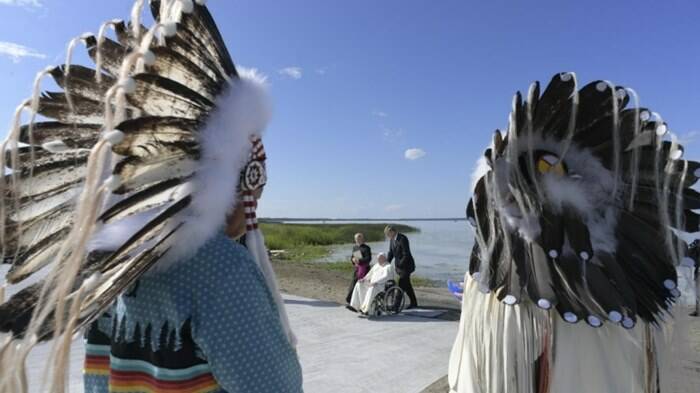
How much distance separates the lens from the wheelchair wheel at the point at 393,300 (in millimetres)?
7234

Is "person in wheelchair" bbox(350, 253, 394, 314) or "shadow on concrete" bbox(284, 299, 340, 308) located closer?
"person in wheelchair" bbox(350, 253, 394, 314)

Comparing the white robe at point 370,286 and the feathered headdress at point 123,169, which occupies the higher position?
the feathered headdress at point 123,169

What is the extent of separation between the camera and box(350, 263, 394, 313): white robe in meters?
7.11

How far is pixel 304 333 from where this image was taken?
592 cm

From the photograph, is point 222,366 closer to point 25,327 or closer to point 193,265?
point 193,265

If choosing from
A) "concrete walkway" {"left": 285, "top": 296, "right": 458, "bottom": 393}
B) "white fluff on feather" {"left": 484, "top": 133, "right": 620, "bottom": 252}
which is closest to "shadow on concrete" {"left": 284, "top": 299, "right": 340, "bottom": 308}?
"concrete walkway" {"left": 285, "top": 296, "right": 458, "bottom": 393}

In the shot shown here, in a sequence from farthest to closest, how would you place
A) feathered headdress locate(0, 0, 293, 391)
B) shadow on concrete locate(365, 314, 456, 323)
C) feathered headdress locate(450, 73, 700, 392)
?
shadow on concrete locate(365, 314, 456, 323)
feathered headdress locate(450, 73, 700, 392)
feathered headdress locate(0, 0, 293, 391)

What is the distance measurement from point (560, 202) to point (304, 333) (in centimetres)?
465

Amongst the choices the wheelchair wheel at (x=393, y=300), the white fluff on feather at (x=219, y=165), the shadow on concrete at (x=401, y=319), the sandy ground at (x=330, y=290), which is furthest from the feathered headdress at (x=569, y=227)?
the sandy ground at (x=330, y=290)

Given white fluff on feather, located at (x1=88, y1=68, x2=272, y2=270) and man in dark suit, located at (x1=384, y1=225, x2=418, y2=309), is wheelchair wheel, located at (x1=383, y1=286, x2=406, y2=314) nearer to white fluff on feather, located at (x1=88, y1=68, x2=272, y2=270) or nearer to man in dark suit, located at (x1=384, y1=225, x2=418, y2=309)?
man in dark suit, located at (x1=384, y1=225, x2=418, y2=309)

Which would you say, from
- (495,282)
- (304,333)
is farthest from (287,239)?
(495,282)

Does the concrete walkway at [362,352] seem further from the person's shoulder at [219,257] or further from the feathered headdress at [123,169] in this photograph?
the person's shoulder at [219,257]

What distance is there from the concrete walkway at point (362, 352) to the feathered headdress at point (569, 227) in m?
2.57

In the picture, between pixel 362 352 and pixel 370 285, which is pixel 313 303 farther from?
pixel 362 352
